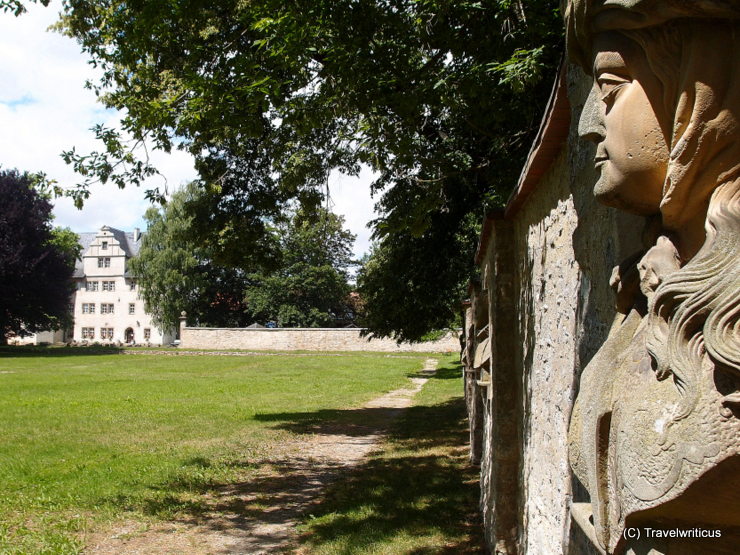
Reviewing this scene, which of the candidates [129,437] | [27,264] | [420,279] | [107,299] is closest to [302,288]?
[27,264]

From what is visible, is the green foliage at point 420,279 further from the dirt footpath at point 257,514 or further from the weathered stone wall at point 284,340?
the weathered stone wall at point 284,340

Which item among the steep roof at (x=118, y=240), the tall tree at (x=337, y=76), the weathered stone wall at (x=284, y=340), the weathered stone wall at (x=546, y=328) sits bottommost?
the weathered stone wall at (x=284, y=340)

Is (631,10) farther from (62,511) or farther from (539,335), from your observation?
(62,511)

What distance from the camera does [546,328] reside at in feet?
11.7

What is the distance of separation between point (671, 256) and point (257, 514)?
20.1 ft

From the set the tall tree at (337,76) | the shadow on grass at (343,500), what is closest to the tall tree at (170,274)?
the tall tree at (337,76)

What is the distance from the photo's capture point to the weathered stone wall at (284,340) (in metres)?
45.8

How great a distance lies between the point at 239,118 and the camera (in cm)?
709

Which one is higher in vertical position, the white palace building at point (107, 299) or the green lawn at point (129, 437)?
the white palace building at point (107, 299)

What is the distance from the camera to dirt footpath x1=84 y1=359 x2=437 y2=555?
559cm

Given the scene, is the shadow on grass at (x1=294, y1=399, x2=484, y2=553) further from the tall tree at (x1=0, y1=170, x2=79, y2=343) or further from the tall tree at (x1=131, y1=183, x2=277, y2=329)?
the tall tree at (x1=131, y1=183, x2=277, y2=329)

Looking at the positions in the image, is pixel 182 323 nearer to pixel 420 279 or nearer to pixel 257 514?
pixel 420 279

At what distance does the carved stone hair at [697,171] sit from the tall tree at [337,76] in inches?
178

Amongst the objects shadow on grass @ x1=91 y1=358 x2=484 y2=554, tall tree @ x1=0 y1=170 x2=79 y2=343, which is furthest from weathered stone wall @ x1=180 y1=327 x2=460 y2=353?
shadow on grass @ x1=91 y1=358 x2=484 y2=554
